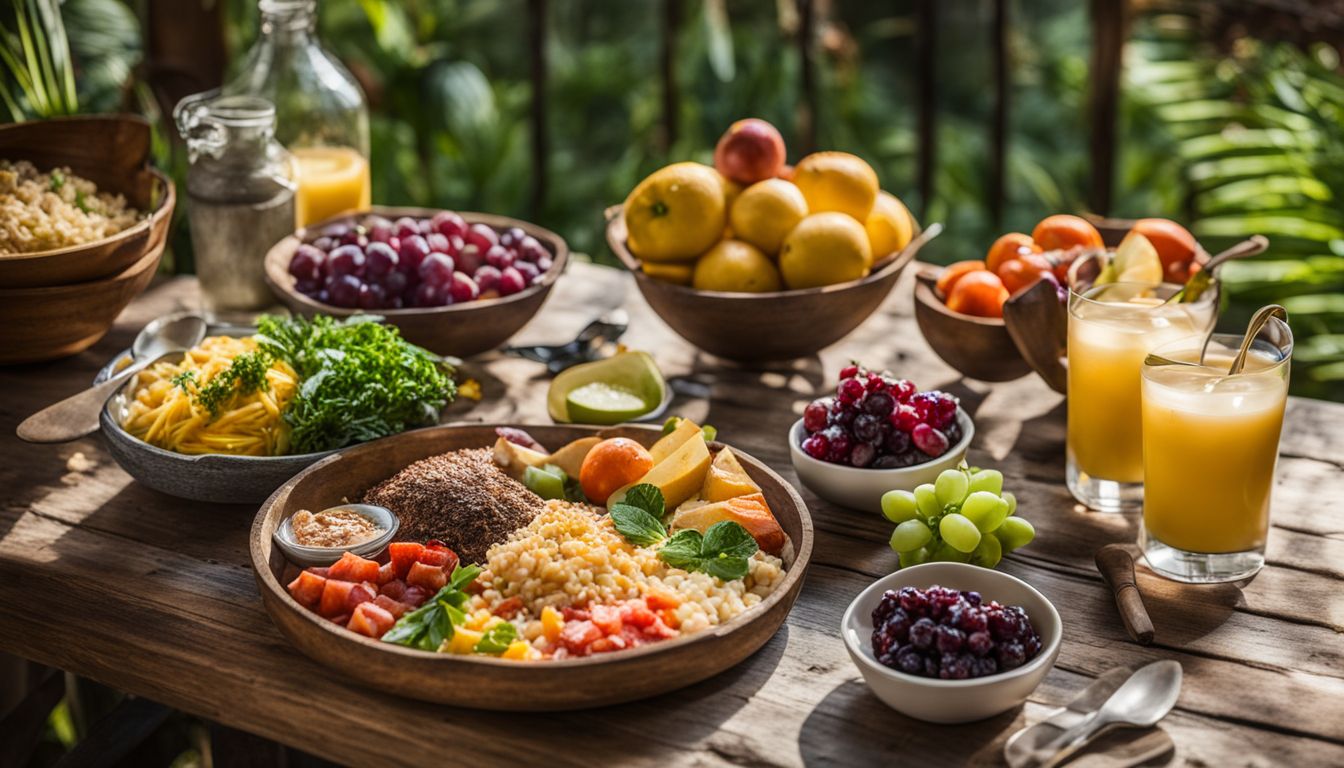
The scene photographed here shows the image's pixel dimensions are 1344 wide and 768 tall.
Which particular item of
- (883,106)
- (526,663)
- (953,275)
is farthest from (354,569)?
(883,106)

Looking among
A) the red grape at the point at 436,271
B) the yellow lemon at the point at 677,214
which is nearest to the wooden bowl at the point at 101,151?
the red grape at the point at 436,271

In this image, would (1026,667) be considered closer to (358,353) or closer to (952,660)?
(952,660)

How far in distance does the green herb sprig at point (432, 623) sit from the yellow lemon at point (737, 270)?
3.23 feet

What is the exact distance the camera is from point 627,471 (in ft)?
5.86

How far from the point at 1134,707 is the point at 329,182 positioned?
1.96 m

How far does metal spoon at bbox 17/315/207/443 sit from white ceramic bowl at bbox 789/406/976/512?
3.52 ft

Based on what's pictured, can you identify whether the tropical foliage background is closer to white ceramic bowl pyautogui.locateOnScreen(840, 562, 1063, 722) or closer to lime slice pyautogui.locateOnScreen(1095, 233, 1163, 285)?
lime slice pyautogui.locateOnScreen(1095, 233, 1163, 285)

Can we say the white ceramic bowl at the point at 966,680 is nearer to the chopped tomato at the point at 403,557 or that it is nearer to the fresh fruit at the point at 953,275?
the chopped tomato at the point at 403,557

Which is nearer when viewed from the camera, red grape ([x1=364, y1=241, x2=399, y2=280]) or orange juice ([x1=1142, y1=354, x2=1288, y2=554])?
orange juice ([x1=1142, y1=354, x2=1288, y2=554])

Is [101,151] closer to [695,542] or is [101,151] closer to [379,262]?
[379,262]

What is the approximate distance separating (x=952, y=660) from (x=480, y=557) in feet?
2.09

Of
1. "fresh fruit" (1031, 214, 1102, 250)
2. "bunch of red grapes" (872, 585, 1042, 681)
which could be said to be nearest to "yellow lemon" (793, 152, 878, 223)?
"fresh fruit" (1031, 214, 1102, 250)

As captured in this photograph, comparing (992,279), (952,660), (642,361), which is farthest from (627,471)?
(992,279)

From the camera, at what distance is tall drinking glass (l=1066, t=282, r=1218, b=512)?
1.80 m
